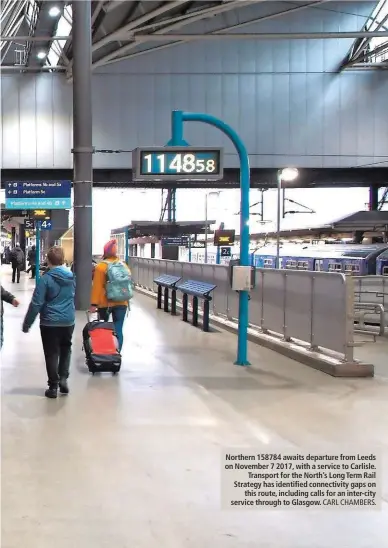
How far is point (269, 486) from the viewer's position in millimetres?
3350

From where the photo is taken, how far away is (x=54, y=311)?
243 inches

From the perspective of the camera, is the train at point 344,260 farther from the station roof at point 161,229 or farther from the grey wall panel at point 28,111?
the grey wall panel at point 28,111

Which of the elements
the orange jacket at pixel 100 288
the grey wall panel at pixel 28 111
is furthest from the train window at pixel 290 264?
the orange jacket at pixel 100 288

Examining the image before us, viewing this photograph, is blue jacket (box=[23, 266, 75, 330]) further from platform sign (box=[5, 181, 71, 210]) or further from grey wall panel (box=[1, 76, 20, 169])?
grey wall panel (box=[1, 76, 20, 169])

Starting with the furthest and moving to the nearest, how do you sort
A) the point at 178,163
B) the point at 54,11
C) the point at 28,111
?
the point at 28,111
the point at 54,11
the point at 178,163

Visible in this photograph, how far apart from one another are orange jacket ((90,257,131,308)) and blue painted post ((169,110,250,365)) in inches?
65.8

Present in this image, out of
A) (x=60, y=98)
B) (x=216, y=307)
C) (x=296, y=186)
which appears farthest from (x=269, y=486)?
(x=296, y=186)

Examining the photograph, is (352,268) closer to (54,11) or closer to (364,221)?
(364,221)

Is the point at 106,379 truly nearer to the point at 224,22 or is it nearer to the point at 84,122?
the point at 84,122

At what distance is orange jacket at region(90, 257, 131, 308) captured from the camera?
7.77 meters

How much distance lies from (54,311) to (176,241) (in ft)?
86.5

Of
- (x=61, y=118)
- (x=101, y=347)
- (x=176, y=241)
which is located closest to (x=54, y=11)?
(x=61, y=118)

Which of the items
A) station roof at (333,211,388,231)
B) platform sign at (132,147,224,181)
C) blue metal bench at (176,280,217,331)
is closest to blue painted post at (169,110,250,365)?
platform sign at (132,147,224,181)

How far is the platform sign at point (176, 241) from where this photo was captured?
32.1 metres
